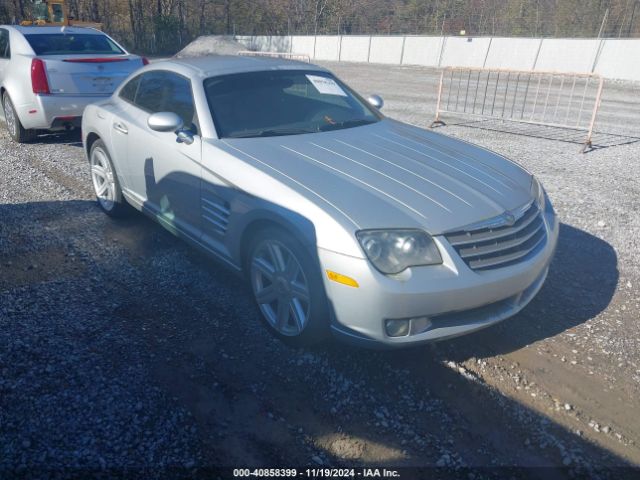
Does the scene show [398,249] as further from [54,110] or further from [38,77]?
[38,77]

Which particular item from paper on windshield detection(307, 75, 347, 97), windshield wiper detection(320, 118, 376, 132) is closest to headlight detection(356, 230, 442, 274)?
windshield wiper detection(320, 118, 376, 132)

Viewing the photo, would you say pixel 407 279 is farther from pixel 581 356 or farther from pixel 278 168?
pixel 581 356

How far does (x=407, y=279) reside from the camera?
269 cm

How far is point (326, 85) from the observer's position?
15.1 ft

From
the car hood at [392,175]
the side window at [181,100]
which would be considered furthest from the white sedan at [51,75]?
the car hood at [392,175]

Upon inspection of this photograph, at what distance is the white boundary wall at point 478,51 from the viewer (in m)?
22.7

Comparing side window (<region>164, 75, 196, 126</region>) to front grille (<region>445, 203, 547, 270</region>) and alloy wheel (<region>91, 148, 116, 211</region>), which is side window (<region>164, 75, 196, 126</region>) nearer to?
alloy wheel (<region>91, 148, 116, 211</region>)

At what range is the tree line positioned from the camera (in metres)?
29.6

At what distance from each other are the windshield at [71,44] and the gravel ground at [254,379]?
441 centimetres

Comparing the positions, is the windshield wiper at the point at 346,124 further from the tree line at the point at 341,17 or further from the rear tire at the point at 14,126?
the tree line at the point at 341,17

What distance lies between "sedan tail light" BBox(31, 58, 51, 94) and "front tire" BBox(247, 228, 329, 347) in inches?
227

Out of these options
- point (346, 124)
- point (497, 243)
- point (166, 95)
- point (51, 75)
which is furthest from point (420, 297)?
point (51, 75)

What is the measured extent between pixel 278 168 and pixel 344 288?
983mm

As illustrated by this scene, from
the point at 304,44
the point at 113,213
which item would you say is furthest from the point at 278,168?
the point at 304,44
